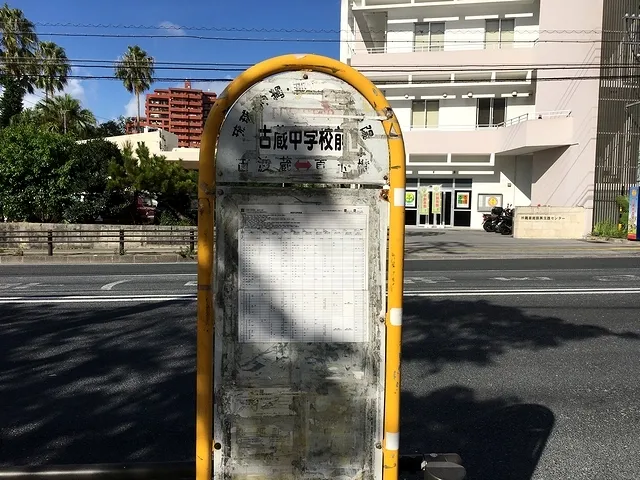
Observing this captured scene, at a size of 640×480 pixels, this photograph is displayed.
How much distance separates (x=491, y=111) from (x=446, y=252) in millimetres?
16313

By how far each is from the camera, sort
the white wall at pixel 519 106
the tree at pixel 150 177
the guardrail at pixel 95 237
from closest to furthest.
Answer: the guardrail at pixel 95 237, the tree at pixel 150 177, the white wall at pixel 519 106

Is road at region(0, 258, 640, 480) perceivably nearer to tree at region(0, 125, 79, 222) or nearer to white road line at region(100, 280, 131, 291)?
white road line at region(100, 280, 131, 291)

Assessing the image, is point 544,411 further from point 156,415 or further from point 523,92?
point 523,92

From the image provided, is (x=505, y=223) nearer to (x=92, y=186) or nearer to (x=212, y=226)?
(x=92, y=186)

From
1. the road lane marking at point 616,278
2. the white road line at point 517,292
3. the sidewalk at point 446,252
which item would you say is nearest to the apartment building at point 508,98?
the sidewalk at point 446,252

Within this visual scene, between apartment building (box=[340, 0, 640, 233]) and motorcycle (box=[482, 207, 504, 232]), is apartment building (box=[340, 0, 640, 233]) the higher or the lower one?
the higher one

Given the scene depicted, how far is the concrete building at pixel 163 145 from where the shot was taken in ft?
112

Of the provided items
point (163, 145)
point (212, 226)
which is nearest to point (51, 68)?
point (163, 145)

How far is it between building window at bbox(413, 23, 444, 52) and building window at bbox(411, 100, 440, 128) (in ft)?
10.8

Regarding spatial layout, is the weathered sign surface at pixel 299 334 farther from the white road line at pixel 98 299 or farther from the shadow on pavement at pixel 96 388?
the white road line at pixel 98 299

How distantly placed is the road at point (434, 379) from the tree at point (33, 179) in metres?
13.7

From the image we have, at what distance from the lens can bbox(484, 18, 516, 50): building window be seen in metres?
30.4

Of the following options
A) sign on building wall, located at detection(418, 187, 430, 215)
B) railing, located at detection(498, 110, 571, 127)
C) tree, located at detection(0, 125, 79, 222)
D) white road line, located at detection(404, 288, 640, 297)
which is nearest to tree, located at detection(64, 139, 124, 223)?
A: tree, located at detection(0, 125, 79, 222)

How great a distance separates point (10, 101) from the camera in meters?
37.8
